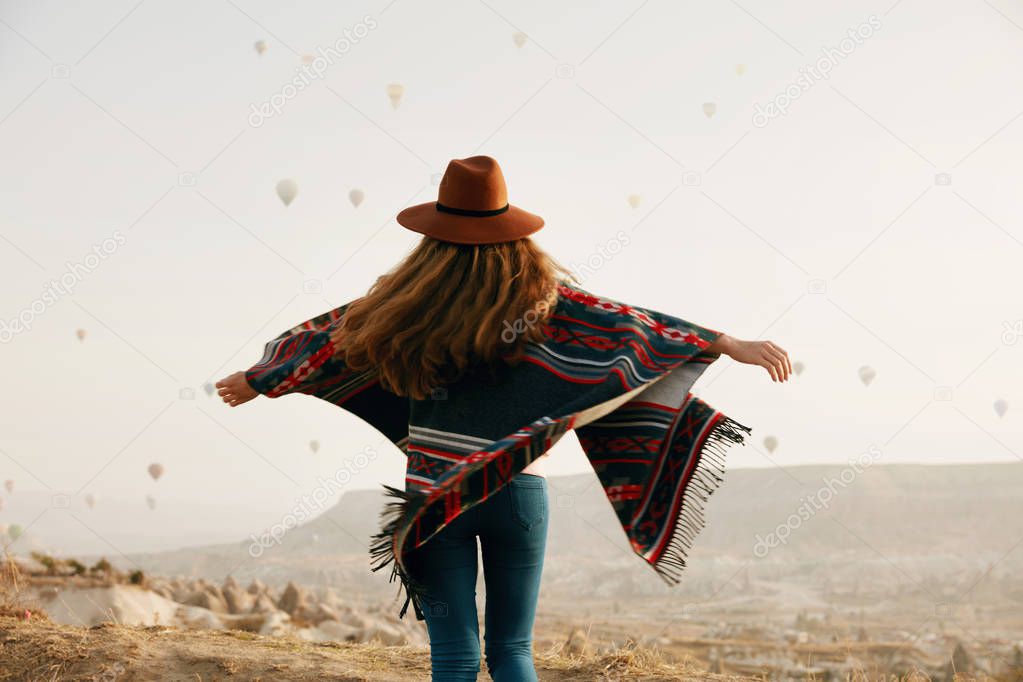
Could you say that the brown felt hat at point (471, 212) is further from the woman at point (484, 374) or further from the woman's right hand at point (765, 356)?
the woman's right hand at point (765, 356)

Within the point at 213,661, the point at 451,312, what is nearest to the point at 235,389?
the point at 451,312

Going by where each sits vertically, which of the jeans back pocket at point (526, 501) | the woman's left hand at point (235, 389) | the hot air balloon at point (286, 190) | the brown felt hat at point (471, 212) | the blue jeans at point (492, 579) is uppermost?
the hot air balloon at point (286, 190)

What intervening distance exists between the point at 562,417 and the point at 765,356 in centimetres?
60

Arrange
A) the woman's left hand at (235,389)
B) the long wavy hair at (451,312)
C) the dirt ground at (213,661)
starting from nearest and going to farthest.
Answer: the long wavy hair at (451,312)
the woman's left hand at (235,389)
the dirt ground at (213,661)

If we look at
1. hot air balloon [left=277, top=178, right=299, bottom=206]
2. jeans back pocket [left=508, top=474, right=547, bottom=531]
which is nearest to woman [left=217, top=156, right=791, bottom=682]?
jeans back pocket [left=508, top=474, right=547, bottom=531]

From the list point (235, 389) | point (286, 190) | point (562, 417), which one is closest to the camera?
point (562, 417)

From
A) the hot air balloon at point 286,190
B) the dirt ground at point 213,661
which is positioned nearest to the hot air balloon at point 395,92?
the hot air balloon at point 286,190

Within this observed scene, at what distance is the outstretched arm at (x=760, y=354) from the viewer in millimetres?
2621

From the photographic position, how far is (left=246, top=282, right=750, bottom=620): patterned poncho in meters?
2.52

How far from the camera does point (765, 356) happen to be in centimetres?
264

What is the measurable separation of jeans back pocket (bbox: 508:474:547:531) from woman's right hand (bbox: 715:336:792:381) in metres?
0.70

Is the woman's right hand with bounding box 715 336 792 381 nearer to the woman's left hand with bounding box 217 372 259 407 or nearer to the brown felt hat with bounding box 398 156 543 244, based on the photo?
the brown felt hat with bounding box 398 156 543 244

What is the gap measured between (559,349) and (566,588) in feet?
31.2

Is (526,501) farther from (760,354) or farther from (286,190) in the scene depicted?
(286,190)
